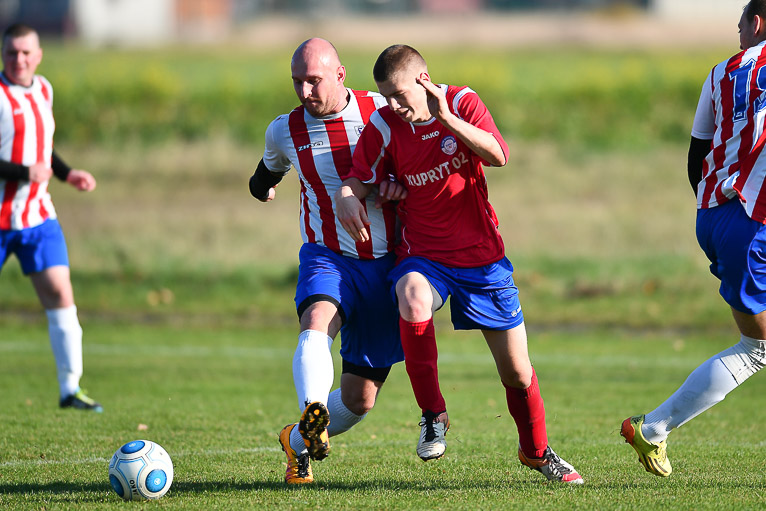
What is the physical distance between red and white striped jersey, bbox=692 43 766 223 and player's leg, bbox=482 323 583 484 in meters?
1.24

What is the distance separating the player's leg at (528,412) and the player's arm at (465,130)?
915mm

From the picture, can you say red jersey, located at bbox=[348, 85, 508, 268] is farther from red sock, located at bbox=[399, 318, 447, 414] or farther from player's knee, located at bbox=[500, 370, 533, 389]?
player's knee, located at bbox=[500, 370, 533, 389]

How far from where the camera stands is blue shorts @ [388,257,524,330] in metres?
5.03

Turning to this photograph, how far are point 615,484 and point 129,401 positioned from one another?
4780 millimetres

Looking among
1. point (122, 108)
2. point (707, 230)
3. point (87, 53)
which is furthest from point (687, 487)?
point (87, 53)

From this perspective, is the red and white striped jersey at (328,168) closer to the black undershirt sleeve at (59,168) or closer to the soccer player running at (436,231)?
the soccer player running at (436,231)

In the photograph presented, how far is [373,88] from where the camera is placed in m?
23.6

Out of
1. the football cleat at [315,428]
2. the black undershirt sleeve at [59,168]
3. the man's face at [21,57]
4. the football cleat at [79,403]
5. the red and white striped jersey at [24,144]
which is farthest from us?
the black undershirt sleeve at [59,168]

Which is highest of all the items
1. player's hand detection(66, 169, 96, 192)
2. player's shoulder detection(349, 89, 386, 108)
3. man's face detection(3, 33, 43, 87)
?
man's face detection(3, 33, 43, 87)

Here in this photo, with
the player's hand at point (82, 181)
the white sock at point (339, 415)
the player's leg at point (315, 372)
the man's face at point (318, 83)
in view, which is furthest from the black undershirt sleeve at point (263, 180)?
the player's hand at point (82, 181)

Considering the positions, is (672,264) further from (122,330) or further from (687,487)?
(687,487)

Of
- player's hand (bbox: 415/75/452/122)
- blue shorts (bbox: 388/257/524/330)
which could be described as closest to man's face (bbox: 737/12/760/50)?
player's hand (bbox: 415/75/452/122)

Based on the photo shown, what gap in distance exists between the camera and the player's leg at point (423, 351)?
4.86 metres

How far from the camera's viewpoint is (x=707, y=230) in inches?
194
